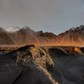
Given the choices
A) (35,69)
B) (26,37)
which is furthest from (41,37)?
(35,69)

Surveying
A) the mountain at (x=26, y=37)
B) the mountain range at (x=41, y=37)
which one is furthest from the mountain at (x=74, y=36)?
the mountain at (x=26, y=37)

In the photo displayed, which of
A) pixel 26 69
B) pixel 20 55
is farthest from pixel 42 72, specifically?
pixel 20 55

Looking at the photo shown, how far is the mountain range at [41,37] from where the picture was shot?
91562 mm

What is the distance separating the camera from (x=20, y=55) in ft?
31.4

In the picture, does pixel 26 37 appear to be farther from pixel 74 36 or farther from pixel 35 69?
pixel 35 69

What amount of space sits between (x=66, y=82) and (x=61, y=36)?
88.1 m

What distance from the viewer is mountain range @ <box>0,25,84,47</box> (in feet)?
300

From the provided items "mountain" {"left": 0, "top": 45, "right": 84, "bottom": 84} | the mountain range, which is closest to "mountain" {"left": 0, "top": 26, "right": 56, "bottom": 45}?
the mountain range

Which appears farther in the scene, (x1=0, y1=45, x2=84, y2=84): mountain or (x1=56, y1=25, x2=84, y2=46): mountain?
(x1=56, y1=25, x2=84, y2=46): mountain

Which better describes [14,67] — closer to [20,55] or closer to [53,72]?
[20,55]

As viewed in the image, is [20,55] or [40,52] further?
[40,52]

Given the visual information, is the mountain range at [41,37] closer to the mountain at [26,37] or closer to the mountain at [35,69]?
the mountain at [26,37]

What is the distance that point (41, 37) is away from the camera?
9800 centimetres

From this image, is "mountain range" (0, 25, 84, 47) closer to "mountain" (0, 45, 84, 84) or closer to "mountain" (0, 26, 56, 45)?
"mountain" (0, 26, 56, 45)
